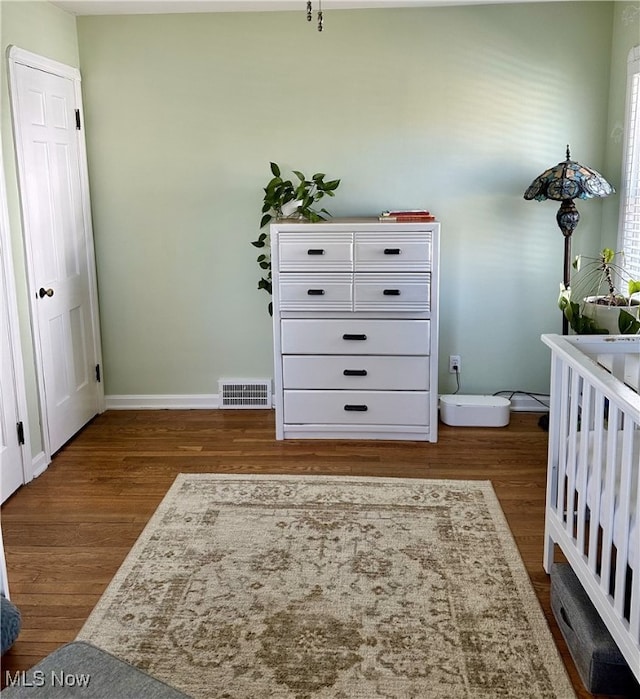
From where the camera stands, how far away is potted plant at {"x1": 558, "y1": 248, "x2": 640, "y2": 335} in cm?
360

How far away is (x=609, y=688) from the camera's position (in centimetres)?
213

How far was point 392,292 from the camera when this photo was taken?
13.2ft

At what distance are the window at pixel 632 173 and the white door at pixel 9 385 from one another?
10.2ft

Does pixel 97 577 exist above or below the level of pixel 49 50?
below

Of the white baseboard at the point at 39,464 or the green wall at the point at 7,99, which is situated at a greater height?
the green wall at the point at 7,99

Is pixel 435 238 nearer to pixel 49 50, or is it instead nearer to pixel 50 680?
pixel 49 50

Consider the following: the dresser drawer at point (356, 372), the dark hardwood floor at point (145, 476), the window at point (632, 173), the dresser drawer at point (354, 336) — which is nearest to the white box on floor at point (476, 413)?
→ the dark hardwood floor at point (145, 476)

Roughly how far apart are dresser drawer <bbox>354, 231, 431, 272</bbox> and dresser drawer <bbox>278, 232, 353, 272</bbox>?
0.06 metres

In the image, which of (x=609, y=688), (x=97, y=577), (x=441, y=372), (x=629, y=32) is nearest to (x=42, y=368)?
(x=97, y=577)

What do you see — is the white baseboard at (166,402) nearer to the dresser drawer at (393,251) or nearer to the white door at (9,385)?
the white door at (9,385)

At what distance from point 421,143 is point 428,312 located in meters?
1.06

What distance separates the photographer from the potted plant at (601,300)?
142 inches

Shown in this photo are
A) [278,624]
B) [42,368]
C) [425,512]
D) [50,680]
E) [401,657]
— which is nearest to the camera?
[50,680]

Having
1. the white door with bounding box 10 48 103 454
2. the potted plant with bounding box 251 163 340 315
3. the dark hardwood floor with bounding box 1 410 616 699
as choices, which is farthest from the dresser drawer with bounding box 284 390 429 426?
the white door with bounding box 10 48 103 454
